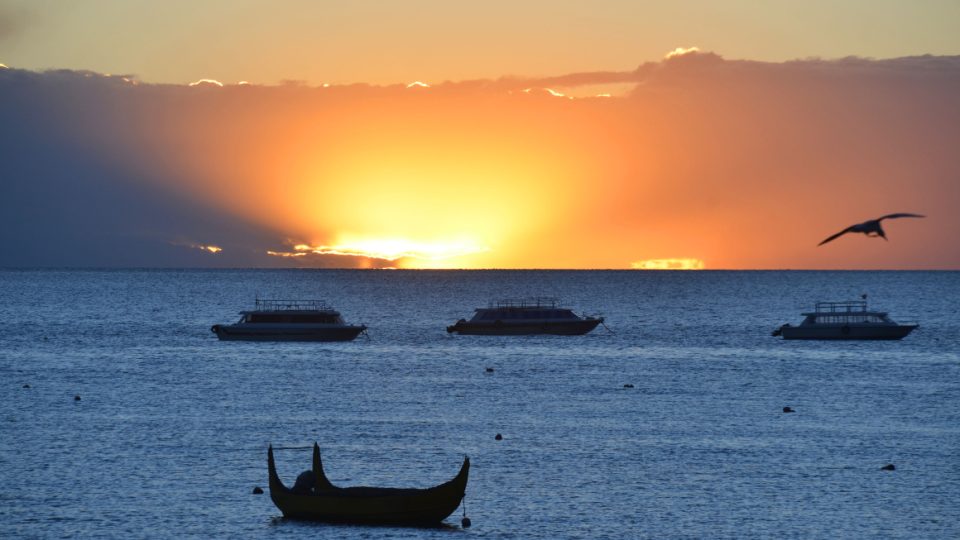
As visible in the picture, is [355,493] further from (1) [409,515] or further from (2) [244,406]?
(2) [244,406]

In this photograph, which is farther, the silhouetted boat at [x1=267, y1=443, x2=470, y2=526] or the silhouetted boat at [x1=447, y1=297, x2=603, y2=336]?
the silhouetted boat at [x1=447, y1=297, x2=603, y2=336]

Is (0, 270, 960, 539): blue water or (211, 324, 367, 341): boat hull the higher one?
(211, 324, 367, 341): boat hull

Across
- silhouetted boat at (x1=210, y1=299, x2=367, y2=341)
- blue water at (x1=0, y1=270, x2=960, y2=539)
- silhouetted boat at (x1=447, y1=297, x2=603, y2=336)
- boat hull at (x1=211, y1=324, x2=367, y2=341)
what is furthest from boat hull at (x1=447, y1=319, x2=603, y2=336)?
blue water at (x1=0, y1=270, x2=960, y2=539)

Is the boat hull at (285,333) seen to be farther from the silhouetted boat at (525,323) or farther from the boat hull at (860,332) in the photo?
the boat hull at (860,332)

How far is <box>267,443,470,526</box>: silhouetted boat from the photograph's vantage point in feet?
174

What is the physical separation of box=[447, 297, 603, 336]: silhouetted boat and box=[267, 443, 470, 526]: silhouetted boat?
351ft

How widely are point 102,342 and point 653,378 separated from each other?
7316cm

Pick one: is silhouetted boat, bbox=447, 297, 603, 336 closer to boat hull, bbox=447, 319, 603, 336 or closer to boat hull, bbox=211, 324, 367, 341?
boat hull, bbox=447, 319, 603, 336

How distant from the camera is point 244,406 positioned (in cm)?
9138

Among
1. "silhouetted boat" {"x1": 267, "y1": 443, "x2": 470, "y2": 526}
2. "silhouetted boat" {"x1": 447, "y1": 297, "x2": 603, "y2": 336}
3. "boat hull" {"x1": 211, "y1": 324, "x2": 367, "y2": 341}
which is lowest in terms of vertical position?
"silhouetted boat" {"x1": 267, "y1": 443, "x2": 470, "y2": 526}

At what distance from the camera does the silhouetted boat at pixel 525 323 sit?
529 ft

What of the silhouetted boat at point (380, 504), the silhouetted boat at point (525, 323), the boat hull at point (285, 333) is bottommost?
the silhouetted boat at point (380, 504)

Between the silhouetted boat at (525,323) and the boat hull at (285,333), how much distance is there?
57.3 ft

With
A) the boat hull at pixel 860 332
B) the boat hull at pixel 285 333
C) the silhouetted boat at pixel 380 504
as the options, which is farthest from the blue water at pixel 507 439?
the boat hull at pixel 860 332
